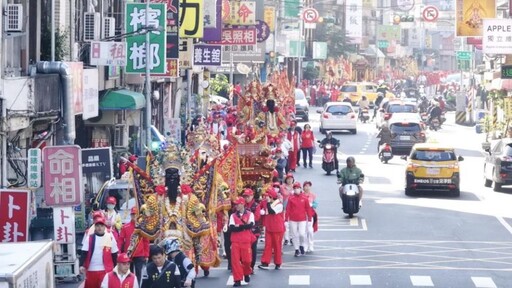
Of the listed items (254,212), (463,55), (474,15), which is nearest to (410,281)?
(254,212)

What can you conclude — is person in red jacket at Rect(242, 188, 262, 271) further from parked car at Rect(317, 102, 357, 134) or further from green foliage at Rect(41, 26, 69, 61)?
parked car at Rect(317, 102, 357, 134)

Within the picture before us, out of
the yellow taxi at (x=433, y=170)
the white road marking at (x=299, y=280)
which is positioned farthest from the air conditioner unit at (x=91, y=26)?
the white road marking at (x=299, y=280)

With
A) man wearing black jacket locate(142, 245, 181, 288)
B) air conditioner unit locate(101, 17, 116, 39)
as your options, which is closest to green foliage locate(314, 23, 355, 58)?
air conditioner unit locate(101, 17, 116, 39)

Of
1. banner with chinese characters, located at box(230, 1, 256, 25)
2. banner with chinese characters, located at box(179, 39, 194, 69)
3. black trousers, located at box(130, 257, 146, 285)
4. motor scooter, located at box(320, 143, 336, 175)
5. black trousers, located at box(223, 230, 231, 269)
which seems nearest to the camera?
black trousers, located at box(130, 257, 146, 285)

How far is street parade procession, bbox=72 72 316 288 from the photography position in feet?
64.3

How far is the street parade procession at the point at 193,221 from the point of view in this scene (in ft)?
64.3

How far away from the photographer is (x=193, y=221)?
21.3m

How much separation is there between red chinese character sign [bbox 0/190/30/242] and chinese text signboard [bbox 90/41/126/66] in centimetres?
1376

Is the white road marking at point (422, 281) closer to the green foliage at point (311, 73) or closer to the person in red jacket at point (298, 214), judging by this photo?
the person in red jacket at point (298, 214)

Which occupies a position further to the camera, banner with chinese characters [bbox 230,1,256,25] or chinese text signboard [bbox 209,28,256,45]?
banner with chinese characters [bbox 230,1,256,25]

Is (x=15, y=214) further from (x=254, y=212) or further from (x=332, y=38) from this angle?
(x=332, y=38)

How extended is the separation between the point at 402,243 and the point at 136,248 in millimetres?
8762

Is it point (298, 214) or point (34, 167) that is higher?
point (34, 167)

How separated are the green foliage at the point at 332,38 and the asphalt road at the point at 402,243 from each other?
7244 centimetres
